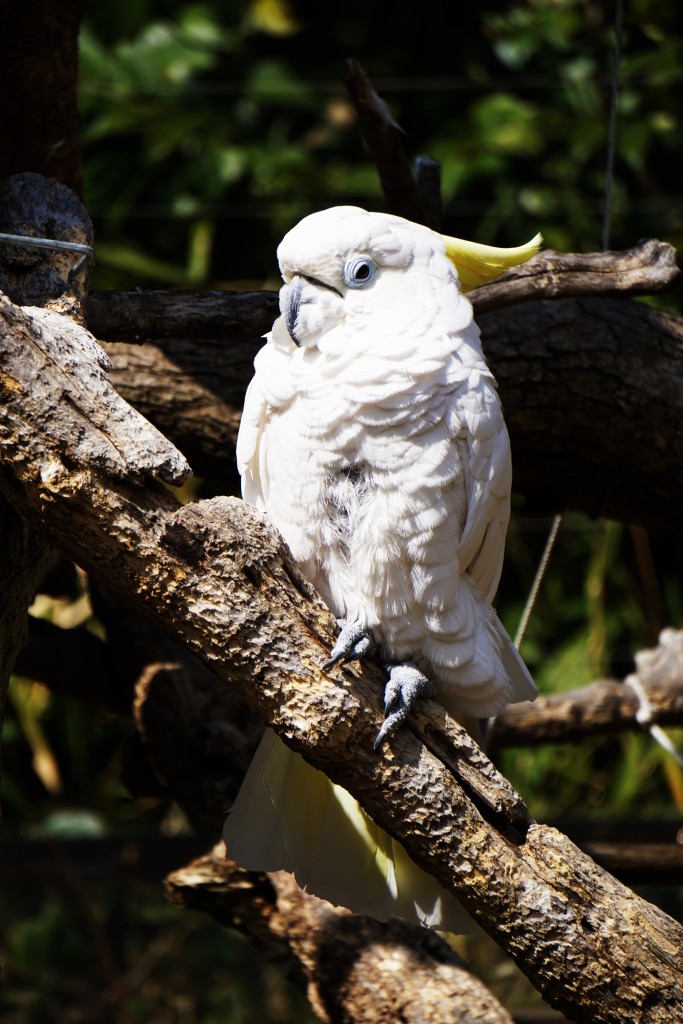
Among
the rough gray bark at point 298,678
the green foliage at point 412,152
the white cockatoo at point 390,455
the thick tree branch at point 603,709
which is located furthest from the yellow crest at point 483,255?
the green foliage at point 412,152

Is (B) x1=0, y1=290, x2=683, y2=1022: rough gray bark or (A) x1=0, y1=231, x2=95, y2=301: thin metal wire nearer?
(B) x1=0, y1=290, x2=683, y2=1022: rough gray bark

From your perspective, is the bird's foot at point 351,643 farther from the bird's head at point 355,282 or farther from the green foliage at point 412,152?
the green foliage at point 412,152

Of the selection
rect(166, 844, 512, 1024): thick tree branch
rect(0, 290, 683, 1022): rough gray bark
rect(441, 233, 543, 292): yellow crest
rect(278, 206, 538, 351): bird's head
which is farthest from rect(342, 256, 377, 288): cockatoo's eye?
rect(166, 844, 512, 1024): thick tree branch

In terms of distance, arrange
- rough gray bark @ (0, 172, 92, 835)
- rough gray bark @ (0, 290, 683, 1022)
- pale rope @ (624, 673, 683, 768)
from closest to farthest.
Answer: rough gray bark @ (0, 290, 683, 1022)
rough gray bark @ (0, 172, 92, 835)
pale rope @ (624, 673, 683, 768)

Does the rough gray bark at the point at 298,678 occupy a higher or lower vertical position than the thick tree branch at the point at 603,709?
higher

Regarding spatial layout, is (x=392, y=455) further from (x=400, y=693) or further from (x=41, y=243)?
(x=41, y=243)

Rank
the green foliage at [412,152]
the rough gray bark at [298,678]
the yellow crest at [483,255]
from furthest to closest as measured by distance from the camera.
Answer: the green foliage at [412,152], the yellow crest at [483,255], the rough gray bark at [298,678]

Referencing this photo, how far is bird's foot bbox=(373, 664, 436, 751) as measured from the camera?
1.13m

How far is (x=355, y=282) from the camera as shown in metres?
1.22

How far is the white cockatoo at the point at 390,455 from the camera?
119 cm

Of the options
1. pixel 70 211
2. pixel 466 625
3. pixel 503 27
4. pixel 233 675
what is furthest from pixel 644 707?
pixel 503 27

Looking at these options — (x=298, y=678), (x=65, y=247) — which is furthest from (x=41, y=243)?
(x=298, y=678)

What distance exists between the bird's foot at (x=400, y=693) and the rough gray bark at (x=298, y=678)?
0.01 metres

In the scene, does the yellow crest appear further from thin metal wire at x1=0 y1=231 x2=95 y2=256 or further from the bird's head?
thin metal wire at x1=0 y1=231 x2=95 y2=256
